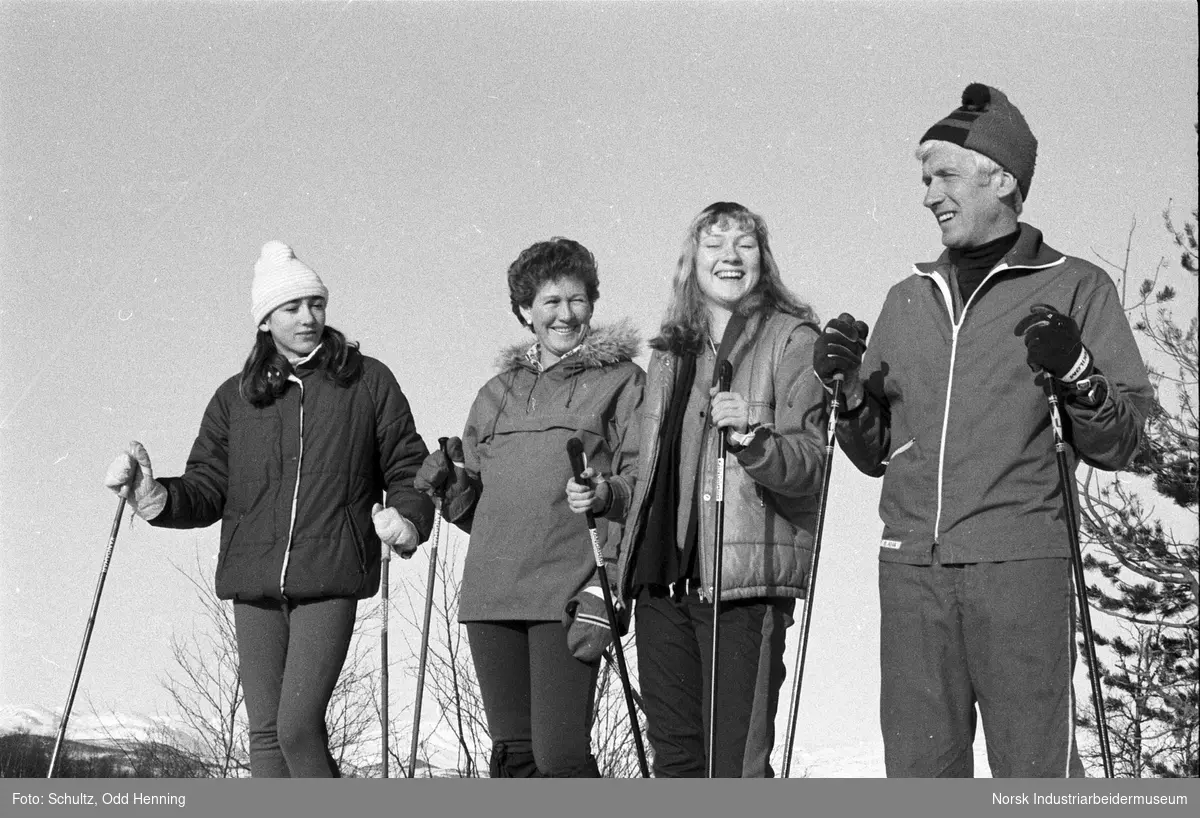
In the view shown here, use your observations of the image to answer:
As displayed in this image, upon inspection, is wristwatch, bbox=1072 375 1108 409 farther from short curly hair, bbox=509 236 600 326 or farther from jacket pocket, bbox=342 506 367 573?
jacket pocket, bbox=342 506 367 573

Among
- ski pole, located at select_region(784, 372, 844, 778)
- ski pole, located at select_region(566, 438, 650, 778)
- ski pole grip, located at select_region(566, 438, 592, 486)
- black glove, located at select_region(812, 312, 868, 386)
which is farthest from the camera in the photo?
ski pole grip, located at select_region(566, 438, 592, 486)

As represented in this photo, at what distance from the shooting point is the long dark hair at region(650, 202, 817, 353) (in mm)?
4773

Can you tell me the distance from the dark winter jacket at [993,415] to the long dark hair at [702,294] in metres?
0.65

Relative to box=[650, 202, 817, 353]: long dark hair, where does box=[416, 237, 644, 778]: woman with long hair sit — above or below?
below

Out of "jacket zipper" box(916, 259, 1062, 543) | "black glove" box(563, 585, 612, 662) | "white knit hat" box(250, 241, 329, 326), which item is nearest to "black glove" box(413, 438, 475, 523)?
"black glove" box(563, 585, 612, 662)

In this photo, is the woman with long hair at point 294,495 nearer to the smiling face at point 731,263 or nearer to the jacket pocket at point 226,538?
the jacket pocket at point 226,538

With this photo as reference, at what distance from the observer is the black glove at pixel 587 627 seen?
15.3ft

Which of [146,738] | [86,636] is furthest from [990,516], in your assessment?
[146,738]

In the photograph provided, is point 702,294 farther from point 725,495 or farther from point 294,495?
point 294,495

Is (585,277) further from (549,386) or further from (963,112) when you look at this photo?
(963,112)

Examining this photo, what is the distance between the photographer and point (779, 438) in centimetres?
436

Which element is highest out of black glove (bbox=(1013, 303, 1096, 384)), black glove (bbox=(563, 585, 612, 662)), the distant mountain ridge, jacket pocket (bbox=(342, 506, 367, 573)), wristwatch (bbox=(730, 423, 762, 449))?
black glove (bbox=(1013, 303, 1096, 384))

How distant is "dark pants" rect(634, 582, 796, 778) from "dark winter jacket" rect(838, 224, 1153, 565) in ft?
1.74

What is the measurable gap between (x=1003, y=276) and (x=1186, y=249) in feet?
23.3
